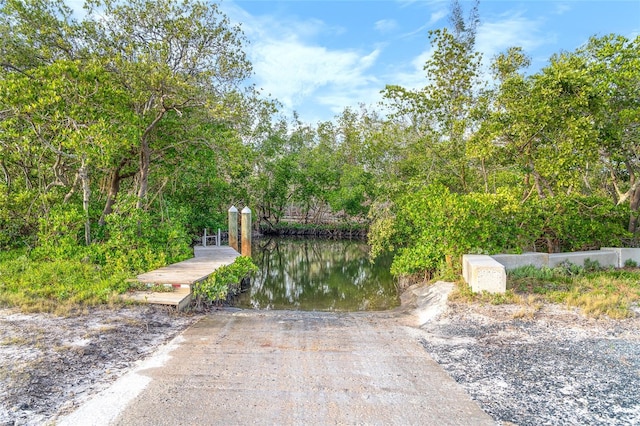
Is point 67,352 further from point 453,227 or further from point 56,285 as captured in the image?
point 453,227

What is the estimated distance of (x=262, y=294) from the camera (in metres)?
11.1

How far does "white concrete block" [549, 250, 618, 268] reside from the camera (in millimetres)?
9141

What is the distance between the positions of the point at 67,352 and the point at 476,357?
15.1 ft

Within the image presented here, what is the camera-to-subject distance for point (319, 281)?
1328 cm

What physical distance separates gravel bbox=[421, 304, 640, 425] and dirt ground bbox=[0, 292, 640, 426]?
11 millimetres

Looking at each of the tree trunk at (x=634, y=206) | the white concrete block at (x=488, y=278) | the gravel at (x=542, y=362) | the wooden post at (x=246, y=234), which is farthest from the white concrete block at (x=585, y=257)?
the wooden post at (x=246, y=234)

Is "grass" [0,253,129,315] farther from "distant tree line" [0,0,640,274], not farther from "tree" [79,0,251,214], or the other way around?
"tree" [79,0,251,214]

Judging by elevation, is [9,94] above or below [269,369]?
above

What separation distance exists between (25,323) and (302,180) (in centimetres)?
2103

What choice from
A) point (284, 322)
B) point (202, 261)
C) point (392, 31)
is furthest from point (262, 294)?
point (392, 31)

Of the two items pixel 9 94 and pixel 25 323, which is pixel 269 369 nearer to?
pixel 25 323

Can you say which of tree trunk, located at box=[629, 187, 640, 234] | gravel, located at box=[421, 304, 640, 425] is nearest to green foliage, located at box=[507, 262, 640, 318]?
gravel, located at box=[421, 304, 640, 425]

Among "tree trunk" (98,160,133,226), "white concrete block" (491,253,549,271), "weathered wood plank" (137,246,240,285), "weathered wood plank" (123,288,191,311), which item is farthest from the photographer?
"tree trunk" (98,160,133,226)

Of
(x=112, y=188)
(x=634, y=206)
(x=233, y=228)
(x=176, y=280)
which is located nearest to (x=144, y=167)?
(x=112, y=188)
